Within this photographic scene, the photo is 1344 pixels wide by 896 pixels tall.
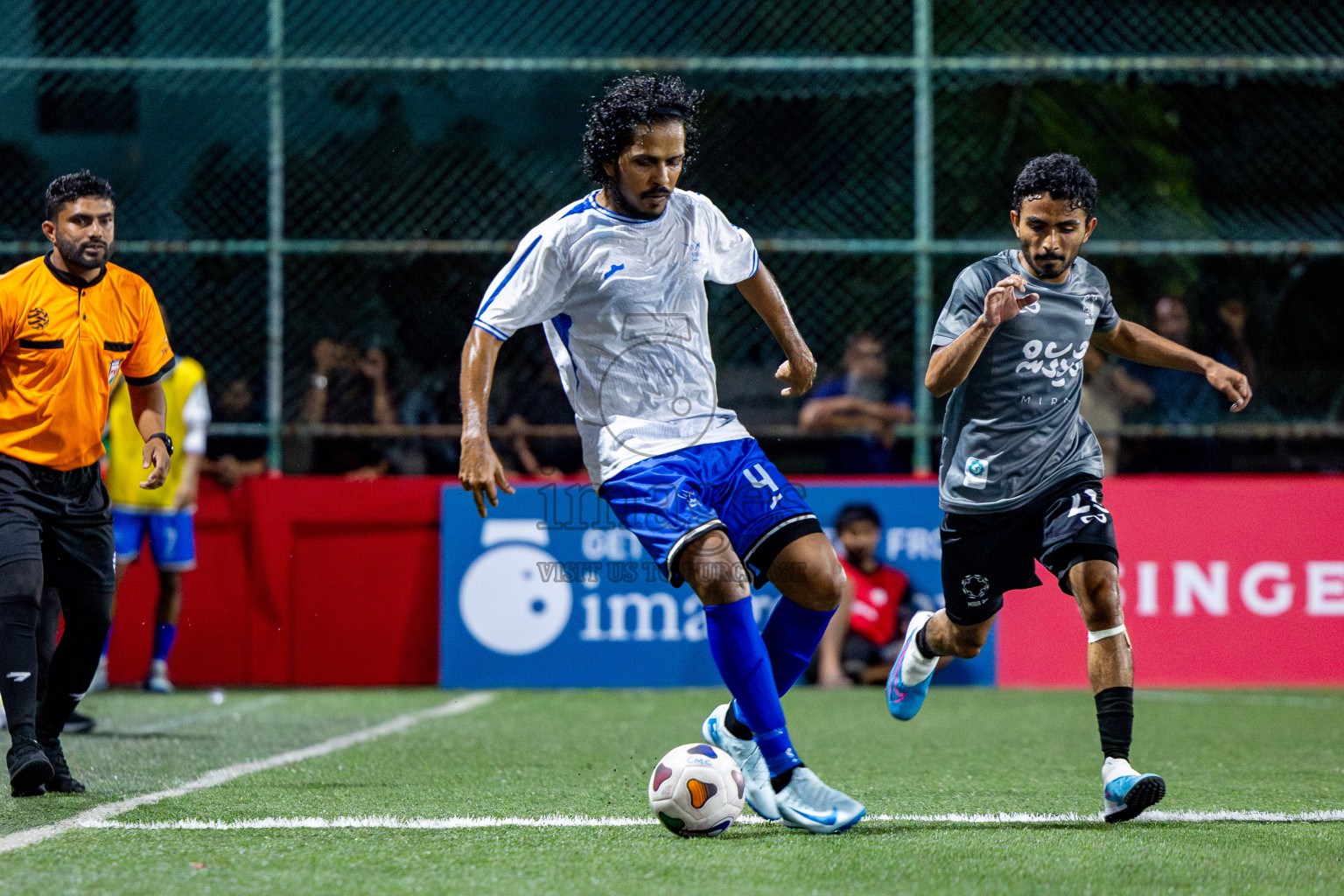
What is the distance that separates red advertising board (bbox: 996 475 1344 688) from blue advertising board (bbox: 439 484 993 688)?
79 centimetres

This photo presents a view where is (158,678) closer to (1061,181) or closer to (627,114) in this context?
(627,114)

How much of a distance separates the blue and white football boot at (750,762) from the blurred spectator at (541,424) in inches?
201

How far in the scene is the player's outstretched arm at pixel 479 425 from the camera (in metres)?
4.11

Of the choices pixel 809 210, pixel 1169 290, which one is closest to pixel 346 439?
pixel 809 210

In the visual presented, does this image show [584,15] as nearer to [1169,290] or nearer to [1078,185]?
[1169,290]

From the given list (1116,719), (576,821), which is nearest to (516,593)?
(576,821)

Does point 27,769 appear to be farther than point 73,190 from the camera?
No

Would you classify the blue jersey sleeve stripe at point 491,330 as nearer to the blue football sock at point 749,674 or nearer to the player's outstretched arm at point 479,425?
the player's outstretched arm at point 479,425

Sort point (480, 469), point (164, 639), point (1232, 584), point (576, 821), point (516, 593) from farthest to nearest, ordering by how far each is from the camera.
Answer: point (516, 593) < point (1232, 584) < point (164, 639) < point (576, 821) < point (480, 469)

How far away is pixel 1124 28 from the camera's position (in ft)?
32.7

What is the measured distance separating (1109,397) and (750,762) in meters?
6.02

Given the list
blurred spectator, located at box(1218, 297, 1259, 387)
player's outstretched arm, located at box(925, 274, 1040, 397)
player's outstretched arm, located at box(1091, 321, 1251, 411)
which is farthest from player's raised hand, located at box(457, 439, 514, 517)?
blurred spectator, located at box(1218, 297, 1259, 387)

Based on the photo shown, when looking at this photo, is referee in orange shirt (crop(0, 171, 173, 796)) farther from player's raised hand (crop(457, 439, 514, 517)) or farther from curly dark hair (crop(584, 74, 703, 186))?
curly dark hair (crop(584, 74, 703, 186))

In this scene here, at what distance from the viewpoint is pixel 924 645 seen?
569 centimetres
